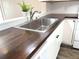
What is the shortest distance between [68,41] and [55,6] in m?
1.30

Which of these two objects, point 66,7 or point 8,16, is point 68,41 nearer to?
point 66,7

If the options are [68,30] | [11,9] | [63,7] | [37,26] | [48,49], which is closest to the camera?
[48,49]

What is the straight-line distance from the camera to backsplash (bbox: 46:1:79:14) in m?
2.90

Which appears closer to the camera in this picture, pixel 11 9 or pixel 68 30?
pixel 11 9

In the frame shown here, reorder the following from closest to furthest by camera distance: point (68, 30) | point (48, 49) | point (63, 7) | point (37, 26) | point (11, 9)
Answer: point (48, 49), point (37, 26), point (11, 9), point (68, 30), point (63, 7)

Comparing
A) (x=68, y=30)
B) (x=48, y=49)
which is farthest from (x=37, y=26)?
(x=68, y=30)

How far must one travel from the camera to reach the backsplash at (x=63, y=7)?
9.50 feet

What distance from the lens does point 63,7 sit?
9.96ft

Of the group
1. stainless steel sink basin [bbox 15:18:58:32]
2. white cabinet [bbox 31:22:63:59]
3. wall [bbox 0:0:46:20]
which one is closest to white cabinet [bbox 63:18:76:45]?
stainless steel sink basin [bbox 15:18:58:32]

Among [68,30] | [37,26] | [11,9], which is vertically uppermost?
[11,9]

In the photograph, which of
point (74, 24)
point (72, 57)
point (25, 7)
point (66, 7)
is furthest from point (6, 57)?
point (66, 7)

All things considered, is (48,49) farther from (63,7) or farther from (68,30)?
(63,7)

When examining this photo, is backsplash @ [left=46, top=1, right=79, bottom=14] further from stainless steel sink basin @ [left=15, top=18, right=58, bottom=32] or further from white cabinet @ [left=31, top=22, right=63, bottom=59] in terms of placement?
white cabinet @ [left=31, top=22, right=63, bottom=59]

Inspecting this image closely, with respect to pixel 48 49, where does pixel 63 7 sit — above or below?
above
